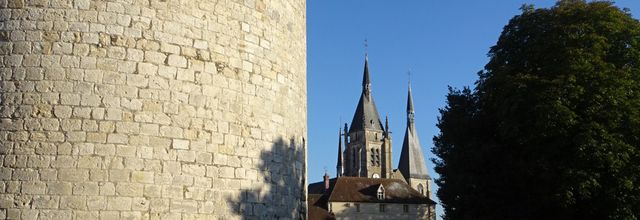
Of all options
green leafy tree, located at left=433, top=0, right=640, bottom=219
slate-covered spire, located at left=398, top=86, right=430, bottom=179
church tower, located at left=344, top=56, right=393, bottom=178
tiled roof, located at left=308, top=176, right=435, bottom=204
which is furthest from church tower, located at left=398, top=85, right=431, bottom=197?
green leafy tree, located at left=433, top=0, right=640, bottom=219

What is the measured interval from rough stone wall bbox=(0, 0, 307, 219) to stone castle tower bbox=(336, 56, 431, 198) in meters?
83.1

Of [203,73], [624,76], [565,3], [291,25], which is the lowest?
[203,73]

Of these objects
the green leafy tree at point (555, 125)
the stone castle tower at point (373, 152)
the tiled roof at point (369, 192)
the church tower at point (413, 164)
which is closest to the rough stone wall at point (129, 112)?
the green leafy tree at point (555, 125)

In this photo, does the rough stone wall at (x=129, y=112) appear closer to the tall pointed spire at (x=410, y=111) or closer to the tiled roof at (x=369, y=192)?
the tiled roof at (x=369, y=192)

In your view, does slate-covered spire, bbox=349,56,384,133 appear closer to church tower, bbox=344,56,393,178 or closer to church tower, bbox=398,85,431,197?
church tower, bbox=344,56,393,178

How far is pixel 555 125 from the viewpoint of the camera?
16516 millimetres

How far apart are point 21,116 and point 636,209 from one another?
50.1 feet

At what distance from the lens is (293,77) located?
29.9ft

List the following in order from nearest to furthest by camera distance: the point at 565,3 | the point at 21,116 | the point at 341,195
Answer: the point at 21,116
the point at 565,3
the point at 341,195

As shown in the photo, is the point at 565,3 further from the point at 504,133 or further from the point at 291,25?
the point at 291,25

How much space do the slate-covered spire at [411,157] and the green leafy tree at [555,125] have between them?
74.5 metres

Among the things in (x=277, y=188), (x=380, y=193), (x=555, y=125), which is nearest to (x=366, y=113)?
(x=380, y=193)

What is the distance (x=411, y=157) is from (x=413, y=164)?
4.10 ft

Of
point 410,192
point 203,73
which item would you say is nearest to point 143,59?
point 203,73
